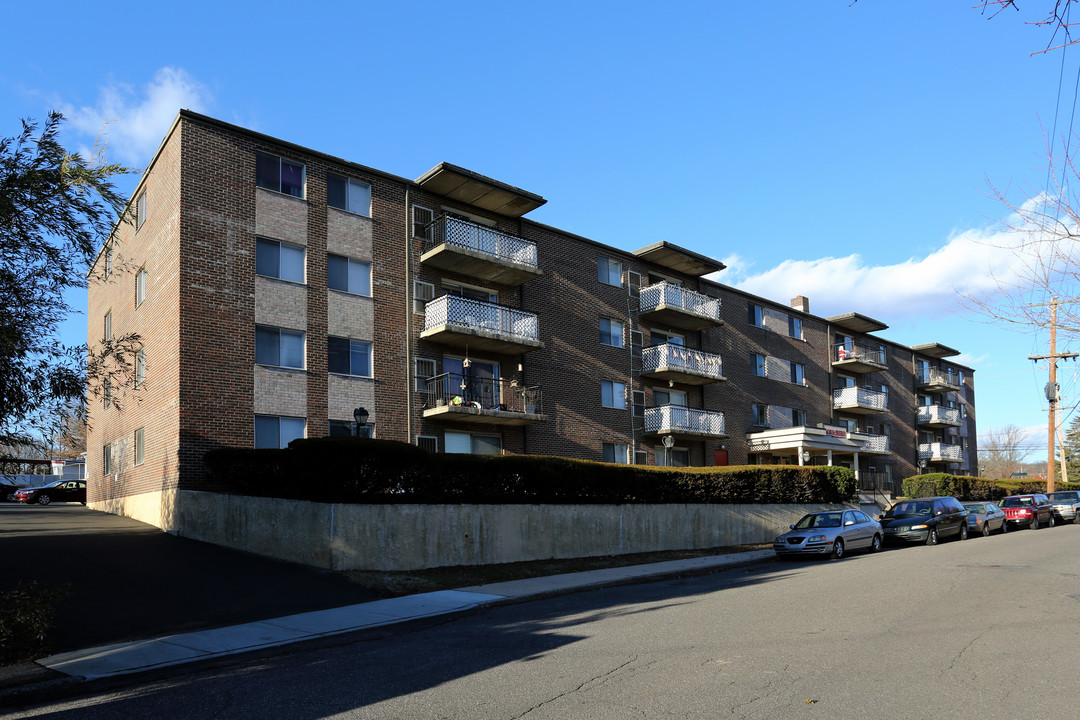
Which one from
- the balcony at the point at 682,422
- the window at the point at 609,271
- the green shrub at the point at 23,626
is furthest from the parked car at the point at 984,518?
the green shrub at the point at 23,626

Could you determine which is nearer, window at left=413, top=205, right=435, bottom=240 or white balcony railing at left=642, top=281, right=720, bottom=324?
window at left=413, top=205, right=435, bottom=240

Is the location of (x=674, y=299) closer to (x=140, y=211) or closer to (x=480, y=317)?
(x=480, y=317)

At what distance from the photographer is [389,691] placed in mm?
7492

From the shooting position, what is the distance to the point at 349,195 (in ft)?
82.1

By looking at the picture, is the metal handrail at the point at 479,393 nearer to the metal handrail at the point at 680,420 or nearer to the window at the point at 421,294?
the window at the point at 421,294

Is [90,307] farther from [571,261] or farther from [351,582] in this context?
[351,582]

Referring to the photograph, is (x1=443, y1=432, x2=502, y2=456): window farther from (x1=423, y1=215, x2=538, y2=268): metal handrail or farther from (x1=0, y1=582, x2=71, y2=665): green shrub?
(x1=0, y1=582, x2=71, y2=665): green shrub

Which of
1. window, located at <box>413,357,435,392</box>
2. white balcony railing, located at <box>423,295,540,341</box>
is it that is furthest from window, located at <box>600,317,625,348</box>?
window, located at <box>413,357,435,392</box>

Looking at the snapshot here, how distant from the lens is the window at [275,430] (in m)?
22.1

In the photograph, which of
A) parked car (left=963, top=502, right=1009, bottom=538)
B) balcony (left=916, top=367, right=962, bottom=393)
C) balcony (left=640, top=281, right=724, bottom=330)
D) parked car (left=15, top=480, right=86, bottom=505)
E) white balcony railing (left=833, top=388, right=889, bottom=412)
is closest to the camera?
parked car (left=963, top=502, right=1009, bottom=538)

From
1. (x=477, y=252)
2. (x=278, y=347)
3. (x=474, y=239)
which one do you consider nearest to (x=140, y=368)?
(x=278, y=347)

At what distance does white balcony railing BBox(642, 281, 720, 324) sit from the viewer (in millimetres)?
33281

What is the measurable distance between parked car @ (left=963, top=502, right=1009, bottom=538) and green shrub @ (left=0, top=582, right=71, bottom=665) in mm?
28460

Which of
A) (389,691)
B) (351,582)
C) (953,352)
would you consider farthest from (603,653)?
(953,352)
